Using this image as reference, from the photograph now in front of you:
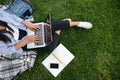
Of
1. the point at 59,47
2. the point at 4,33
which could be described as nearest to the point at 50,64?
the point at 59,47

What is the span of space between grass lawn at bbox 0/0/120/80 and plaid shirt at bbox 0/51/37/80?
171 mm

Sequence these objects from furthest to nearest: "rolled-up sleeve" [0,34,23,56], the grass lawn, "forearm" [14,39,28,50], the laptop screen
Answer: the grass lawn, the laptop screen, "forearm" [14,39,28,50], "rolled-up sleeve" [0,34,23,56]

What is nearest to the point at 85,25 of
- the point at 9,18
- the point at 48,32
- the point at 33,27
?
the point at 48,32

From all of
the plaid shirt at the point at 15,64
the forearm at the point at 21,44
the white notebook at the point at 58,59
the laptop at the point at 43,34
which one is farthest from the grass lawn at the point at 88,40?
the forearm at the point at 21,44

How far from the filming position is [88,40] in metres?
4.62

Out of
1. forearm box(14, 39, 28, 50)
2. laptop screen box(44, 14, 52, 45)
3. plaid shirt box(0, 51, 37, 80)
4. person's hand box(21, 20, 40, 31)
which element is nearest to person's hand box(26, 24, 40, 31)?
person's hand box(21, 20, 40, 31)

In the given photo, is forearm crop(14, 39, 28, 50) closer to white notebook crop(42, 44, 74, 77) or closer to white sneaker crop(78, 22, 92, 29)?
white notebook crop(42, 44, 74, 77)

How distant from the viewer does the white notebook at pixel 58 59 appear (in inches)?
179

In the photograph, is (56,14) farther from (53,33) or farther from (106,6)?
(106,6)

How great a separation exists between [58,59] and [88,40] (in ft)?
1.73

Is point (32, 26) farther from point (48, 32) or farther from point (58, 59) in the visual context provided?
point (58, 59)

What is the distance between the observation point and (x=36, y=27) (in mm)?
4348

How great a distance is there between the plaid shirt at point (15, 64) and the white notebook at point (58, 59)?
247 mm

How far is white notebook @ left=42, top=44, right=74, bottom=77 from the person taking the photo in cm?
455
